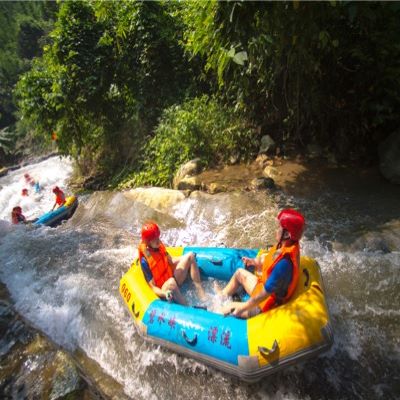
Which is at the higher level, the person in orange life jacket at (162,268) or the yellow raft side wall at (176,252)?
the person in orange life jacket at (162,268)

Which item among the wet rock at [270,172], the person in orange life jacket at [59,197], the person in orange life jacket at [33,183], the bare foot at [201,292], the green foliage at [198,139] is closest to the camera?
the bare foot at [201,292]

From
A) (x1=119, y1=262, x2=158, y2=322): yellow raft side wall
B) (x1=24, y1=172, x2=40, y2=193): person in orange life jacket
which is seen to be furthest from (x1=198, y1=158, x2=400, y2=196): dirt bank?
(x1=24, y1=172, x2=40, y2=193): person in orange life jacket

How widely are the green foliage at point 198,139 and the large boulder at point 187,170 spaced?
0.16m

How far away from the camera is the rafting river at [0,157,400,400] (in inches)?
115

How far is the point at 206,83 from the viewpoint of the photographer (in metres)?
8.33

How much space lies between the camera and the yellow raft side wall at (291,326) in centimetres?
262

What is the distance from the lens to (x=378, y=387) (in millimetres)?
2717

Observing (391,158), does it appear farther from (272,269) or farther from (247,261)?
(272,269)

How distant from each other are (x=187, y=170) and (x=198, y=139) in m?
0.79

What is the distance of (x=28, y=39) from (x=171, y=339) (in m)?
45.3

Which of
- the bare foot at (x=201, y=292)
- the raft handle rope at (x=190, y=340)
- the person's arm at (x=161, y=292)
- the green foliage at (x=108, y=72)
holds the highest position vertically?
the green foliage at (x=108, y=72)

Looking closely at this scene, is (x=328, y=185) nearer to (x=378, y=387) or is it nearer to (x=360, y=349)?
(x=360, y=349)

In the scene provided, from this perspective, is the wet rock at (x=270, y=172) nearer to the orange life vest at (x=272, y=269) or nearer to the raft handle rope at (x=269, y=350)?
the orange life vest at (x=272, y=269)

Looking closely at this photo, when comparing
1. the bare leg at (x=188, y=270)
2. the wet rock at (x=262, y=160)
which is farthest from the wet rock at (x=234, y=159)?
the bare leg at (x=188, y=270)
